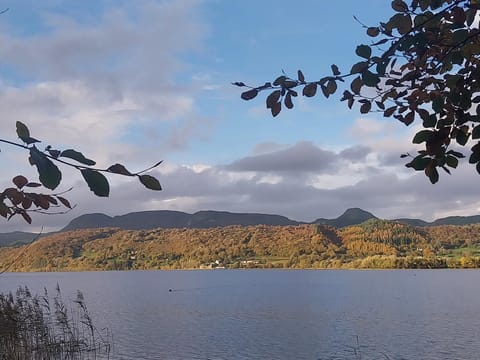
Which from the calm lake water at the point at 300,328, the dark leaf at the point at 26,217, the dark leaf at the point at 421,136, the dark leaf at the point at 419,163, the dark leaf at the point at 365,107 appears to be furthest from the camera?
the calm lake water at the point at 300,328

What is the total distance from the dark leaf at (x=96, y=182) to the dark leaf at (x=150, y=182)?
141mm

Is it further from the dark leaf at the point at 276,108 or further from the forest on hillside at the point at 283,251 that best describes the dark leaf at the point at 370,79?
the forest on hillside at the point at 283,251

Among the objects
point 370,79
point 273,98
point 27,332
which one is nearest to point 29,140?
point 273,98

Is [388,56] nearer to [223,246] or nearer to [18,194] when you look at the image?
[18,194]

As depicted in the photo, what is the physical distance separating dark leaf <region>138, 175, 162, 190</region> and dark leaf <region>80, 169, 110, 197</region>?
141 mm

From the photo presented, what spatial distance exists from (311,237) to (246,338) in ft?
523

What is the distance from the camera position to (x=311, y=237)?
187m

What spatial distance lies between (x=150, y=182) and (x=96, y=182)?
0.20m

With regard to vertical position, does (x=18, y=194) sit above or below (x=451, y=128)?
below

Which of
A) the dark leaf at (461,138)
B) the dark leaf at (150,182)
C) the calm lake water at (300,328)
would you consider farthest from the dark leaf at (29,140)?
the calm lake water at (300,328)

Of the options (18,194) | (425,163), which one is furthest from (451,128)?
(18,194)

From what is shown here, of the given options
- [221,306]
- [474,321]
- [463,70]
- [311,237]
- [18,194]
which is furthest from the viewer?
[311,237]

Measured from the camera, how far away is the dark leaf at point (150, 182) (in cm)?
175

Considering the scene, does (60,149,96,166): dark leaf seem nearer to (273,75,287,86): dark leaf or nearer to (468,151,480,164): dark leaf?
(273,75,287,86): dark leaf
